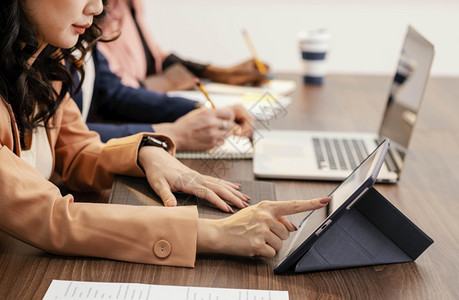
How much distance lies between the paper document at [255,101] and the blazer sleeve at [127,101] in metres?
0.17

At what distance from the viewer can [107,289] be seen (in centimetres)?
92

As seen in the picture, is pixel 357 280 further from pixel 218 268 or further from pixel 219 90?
pixel 219 90

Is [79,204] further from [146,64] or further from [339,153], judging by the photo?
[146,64]

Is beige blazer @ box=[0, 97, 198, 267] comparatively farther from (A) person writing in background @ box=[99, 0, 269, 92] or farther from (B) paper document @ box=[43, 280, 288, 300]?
(A) person writing in background @ box=[99, 0, 269, 92]

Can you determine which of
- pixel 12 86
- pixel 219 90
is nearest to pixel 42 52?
pixel 12 86

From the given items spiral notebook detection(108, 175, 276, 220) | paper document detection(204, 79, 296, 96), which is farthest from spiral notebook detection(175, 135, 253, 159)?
paper document detection(204, 79, 296, 96)

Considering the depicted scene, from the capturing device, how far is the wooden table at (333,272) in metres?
0.95

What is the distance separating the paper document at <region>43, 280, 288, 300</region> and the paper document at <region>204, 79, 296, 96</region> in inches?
49.4

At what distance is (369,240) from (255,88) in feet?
4.01

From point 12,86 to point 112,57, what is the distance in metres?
0.91

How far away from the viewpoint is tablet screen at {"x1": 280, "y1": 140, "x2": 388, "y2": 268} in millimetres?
890

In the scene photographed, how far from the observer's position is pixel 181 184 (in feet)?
3.86

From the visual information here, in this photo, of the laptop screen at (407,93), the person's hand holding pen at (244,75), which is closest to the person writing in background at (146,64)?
the person's hand holding pen at (244,75)

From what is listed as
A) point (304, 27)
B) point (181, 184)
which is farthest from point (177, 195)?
point (304, 27)
